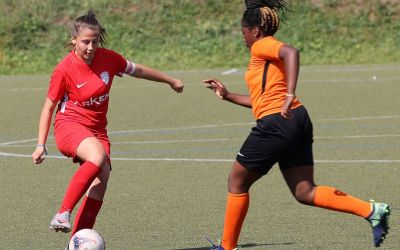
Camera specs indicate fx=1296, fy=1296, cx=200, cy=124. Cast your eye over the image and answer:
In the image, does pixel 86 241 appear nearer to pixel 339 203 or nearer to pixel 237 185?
pixel 237 185

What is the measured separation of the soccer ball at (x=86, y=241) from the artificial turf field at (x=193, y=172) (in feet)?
2.34

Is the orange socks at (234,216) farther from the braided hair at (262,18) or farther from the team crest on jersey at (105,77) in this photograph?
the team crest on jersey at (105,77)

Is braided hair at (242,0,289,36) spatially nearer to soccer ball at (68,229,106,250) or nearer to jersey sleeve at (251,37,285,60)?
jersey sleeve at (251,37,285,60)

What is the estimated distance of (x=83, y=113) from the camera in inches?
347

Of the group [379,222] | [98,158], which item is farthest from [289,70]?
[98,158]

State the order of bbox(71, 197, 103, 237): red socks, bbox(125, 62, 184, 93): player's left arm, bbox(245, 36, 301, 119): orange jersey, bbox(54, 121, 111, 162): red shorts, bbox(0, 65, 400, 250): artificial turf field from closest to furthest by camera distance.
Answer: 1. bbox(245, 36, 301, 119): orange jersey
2. bbox(54, 121, 111, 162): red shorts
3. bbox(71, 197, 103, 237): red socks
4. bbox(125, 62, 184, 93): player's left arm
5. bbox(0, 65, 400, 250): artificial turf field

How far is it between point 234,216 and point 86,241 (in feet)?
3.16

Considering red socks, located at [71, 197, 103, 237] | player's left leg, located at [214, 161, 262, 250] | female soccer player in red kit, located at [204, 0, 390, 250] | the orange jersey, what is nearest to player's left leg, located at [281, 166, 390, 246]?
female soccer player in red kit, located at [204, 0, 390, 250]

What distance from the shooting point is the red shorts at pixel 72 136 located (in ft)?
28.5

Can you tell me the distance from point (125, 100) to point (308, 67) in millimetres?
9831

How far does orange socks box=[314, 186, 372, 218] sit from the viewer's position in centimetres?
827

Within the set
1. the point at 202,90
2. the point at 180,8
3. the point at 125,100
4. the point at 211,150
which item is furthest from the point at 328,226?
the point at 180,8

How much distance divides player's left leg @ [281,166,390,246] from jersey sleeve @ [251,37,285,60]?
739 millimetres

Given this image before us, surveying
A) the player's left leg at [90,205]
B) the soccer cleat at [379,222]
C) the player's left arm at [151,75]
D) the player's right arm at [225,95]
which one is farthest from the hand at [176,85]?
the soccer cleat at [379,222]
